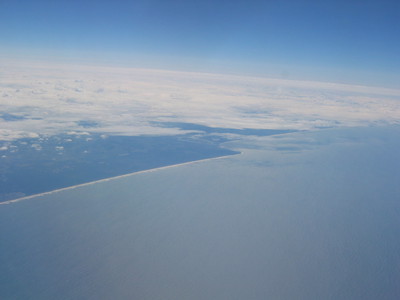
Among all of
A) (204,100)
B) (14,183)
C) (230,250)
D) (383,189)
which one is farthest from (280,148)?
(204,100)

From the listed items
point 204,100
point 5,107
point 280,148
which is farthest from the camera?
point 204,100

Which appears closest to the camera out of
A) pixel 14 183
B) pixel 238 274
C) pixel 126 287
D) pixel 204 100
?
pixel 126 287

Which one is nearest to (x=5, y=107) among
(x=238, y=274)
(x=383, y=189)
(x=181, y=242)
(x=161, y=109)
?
(x=161, y=109)

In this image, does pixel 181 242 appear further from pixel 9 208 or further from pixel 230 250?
pixel 9 208

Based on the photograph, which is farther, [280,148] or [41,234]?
[280,148]

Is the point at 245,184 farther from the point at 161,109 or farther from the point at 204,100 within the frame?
the point at 204,100

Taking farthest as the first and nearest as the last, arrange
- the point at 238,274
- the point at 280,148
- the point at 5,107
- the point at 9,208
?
the point at 5,107
the point at 280,148
the point at 9,208
the point at 238,274

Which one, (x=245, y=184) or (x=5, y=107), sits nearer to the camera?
(x=245, y=184)

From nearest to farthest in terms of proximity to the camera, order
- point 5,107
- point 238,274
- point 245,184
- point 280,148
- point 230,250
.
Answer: point 238,274, point 230,250, point 245,184, point 280,148, point 5,107
